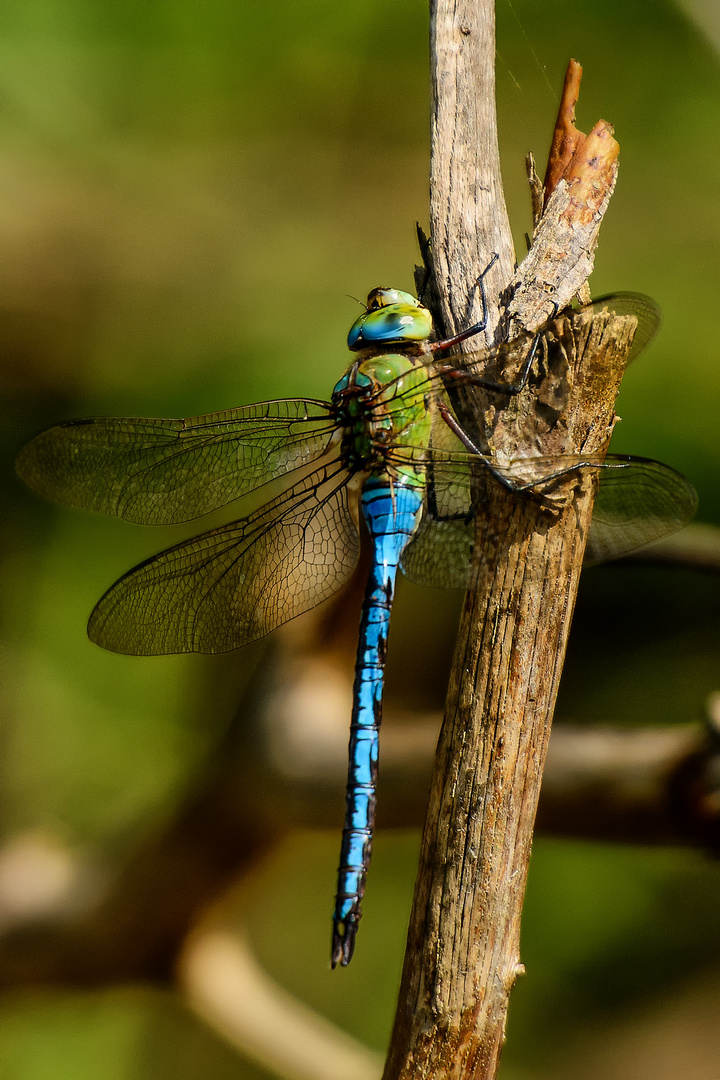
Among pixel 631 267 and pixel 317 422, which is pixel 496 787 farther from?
pixel 631 267

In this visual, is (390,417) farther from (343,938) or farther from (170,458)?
(343,938)

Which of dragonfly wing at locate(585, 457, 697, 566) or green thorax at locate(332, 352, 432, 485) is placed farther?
green thorax at locate(332, 352, 432, 485)

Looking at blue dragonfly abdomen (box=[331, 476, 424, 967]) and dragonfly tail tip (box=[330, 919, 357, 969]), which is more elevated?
blue dragonfly abdomen (box=[331, 476, 424, 967])

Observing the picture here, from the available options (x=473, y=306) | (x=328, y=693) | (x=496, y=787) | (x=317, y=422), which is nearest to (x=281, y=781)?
(x=328, y=693)

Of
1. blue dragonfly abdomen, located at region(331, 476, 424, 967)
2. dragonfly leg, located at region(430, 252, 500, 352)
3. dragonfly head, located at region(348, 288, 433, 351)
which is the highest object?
dragonfly head, located at region(348, 288, 433, 351)

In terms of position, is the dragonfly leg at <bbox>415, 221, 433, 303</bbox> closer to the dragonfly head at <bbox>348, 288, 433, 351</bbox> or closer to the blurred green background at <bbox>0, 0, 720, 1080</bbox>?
the dragonfly head at <bbox>348, 288, 433, 351</bbox>

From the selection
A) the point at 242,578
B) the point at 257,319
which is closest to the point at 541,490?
the point at 242,578

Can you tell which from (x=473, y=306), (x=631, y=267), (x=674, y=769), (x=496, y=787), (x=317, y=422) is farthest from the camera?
(x=631, y=267)

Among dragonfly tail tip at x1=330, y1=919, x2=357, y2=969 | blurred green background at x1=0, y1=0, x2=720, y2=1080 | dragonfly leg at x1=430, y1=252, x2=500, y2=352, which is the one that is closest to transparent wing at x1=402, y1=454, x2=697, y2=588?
dragonfly leg at x1=430, y1=252, x2=500, y2=352
